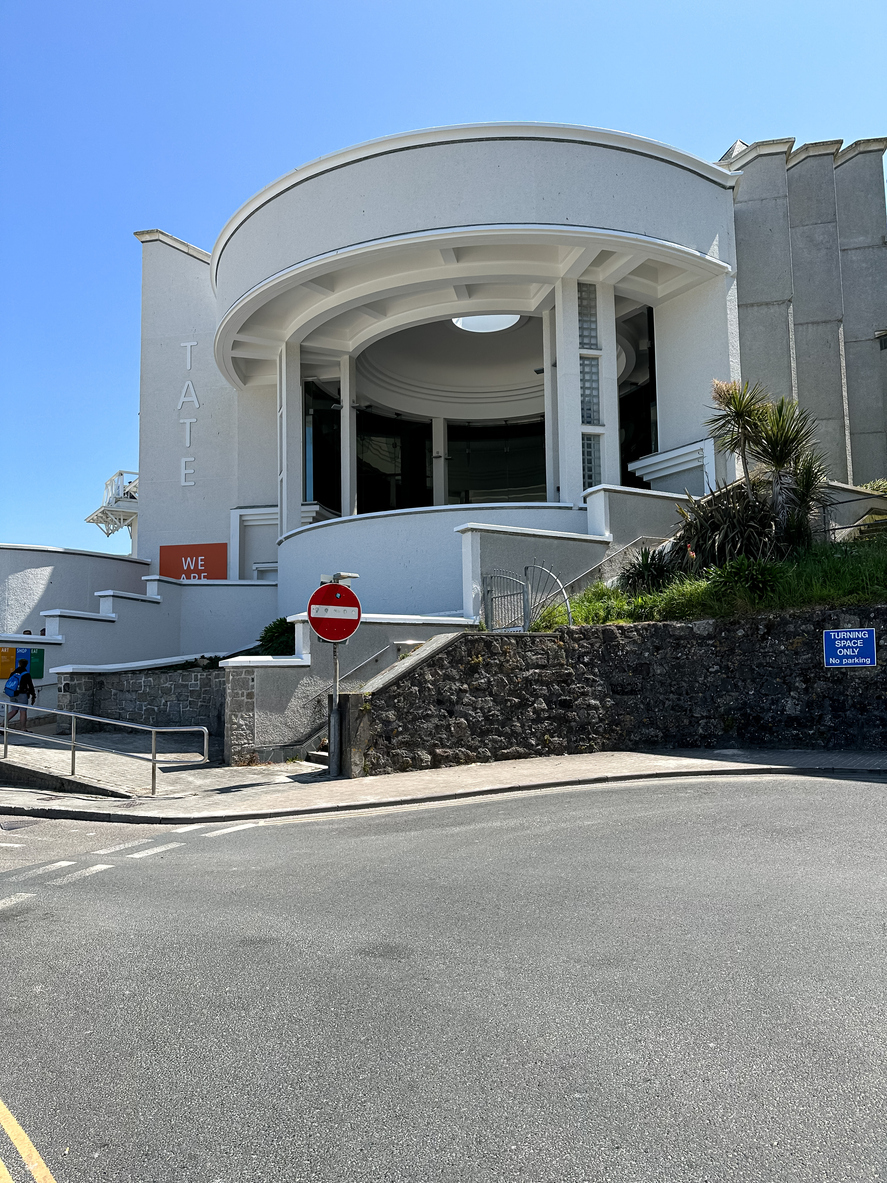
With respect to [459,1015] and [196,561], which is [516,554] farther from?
[196,561]

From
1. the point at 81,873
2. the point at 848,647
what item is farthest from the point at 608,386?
the point at 81,873

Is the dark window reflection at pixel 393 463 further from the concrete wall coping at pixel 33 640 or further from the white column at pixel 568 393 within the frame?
the concrete wall coping at pixel 33 640

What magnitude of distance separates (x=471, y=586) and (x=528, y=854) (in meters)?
8.45

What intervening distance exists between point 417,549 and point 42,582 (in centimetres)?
976

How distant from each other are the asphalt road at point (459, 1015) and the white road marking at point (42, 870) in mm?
96

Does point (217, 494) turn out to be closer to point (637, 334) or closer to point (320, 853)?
point (637, 334)

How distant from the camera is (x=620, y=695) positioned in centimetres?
1452

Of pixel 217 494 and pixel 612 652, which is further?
pixel 217 494

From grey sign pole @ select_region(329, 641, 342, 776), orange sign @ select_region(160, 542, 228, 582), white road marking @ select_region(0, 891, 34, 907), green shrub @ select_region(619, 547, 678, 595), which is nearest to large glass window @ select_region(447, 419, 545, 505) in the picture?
orange sign @ select_region(160, 542, 228, 582)

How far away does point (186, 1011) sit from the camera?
4.41 m

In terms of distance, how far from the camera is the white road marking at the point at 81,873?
726 cm

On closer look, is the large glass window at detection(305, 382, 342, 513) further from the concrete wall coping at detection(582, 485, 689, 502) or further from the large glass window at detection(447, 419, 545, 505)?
the concrete wall coping at detection(582, 485, 689, 502)

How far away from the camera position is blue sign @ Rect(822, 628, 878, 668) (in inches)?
530

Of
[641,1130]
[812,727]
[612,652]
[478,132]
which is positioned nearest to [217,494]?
[478,132]
